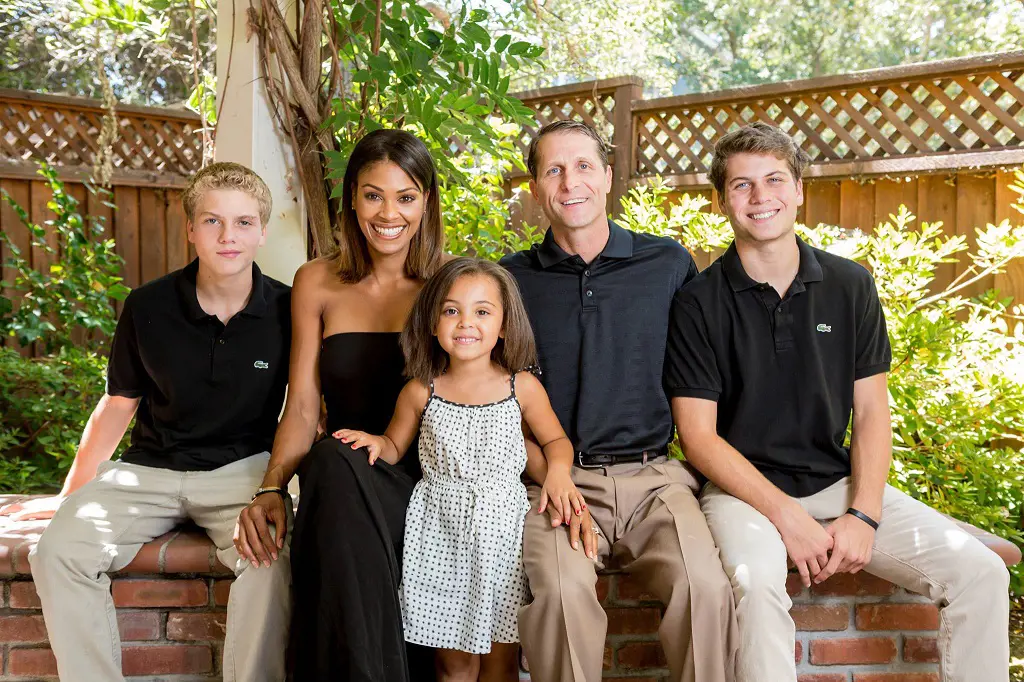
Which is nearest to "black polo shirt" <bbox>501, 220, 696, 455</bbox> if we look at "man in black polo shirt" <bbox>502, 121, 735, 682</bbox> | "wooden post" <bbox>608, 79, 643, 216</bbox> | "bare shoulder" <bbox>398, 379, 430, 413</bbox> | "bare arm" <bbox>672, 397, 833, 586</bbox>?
"man in black polo shirt" <bbox>502, 121, 735, 682</bbox>

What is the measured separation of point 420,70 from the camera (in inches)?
107

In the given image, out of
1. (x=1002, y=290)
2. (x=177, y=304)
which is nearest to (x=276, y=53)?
(x=177, y=304)

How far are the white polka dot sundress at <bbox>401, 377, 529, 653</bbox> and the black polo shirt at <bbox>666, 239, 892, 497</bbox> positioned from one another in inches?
19.7

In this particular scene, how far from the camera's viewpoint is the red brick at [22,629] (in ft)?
6.95

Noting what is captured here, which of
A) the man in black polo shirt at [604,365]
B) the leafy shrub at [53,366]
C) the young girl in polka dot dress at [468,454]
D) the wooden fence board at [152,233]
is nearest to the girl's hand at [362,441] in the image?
A: the young girl in polka dot dress at [468,454]

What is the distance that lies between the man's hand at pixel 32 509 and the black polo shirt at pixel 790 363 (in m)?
1.69

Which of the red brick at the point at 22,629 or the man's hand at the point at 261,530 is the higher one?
the man's hand at the point at 261,530

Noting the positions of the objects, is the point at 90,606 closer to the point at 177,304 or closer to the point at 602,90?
the point at 177,304

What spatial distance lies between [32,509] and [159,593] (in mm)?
578

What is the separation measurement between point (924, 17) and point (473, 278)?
13051 mm

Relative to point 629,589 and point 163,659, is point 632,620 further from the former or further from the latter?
point 163,659

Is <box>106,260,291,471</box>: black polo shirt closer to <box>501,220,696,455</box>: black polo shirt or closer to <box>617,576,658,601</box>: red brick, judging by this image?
<box>501,220,696,455</box>: black polo shirt

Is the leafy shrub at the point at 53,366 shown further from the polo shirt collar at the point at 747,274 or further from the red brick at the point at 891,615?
the red brick at the point at 891,615

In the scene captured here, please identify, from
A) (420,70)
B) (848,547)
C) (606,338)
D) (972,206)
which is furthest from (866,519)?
(972,206)
